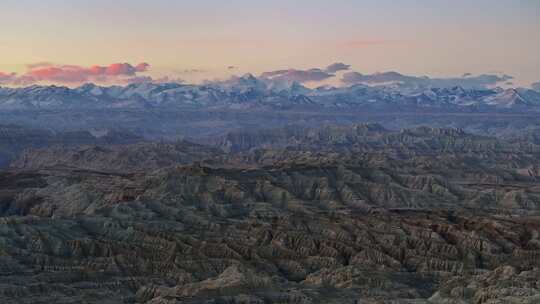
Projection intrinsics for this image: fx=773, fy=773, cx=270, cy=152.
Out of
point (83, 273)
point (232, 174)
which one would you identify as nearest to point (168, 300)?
point (83, 273)

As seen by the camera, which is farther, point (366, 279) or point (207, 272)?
point (207, 272)

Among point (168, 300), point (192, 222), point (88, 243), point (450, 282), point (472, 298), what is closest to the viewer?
point (168, 300)

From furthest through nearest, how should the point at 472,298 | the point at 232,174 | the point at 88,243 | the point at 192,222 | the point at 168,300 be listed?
the point at 232,174
the point at 192,222
the point at 88,243
the point at 472,298
the point at 168,300

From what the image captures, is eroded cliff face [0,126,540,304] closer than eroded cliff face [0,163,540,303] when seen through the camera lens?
Yes

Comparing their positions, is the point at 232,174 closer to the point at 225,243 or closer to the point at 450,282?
the point at 225,243

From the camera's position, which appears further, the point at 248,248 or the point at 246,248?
the point at 248,248

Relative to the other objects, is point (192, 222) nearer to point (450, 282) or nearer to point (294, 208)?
point (294, 208)

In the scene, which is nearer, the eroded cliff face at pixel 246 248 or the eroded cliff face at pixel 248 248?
the eroded cliff face at pixel 248 248

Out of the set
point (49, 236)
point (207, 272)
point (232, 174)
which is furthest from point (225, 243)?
point (232, 174)

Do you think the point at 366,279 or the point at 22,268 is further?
the point at 22,268
